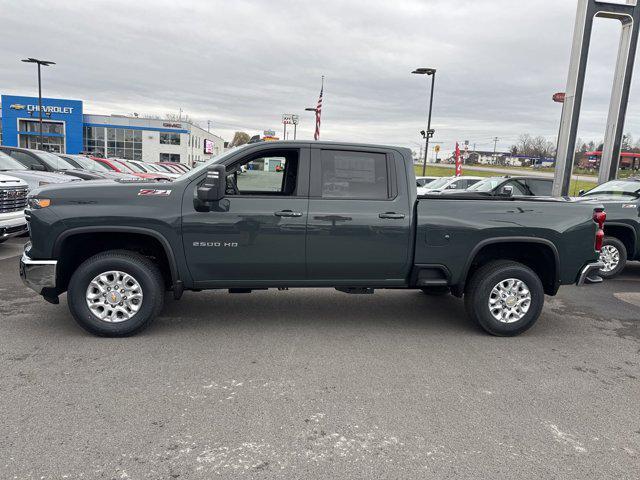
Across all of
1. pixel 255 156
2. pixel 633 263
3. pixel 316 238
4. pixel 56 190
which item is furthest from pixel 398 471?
pixel 633 263

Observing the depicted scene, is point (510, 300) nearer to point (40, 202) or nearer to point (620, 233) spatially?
point (620, 233)

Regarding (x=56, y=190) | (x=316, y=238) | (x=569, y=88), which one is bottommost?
(x=316, y=238)

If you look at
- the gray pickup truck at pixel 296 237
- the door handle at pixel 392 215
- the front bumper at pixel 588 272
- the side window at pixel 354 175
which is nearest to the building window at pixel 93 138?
the gray pickup truck at pixel 296 237

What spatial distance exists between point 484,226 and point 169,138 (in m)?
71.2

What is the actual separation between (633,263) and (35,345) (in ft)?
36.2

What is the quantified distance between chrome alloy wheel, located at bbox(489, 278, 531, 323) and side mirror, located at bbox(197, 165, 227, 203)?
2931 millimetres

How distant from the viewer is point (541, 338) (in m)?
5.28

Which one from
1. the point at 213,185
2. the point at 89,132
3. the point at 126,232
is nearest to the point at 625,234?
the point at 213,185

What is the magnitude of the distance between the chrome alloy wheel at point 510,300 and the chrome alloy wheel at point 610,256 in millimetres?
3938

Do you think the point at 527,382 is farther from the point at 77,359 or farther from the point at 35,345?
the point at 35,345

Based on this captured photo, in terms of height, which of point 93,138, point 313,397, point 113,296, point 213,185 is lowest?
point 313,397

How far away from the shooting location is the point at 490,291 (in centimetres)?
514

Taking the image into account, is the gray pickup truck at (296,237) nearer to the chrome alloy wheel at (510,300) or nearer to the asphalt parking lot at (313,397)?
the chrome alloy wheel at (510,300)

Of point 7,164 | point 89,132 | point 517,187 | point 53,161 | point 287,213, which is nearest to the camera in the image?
point 287,213
